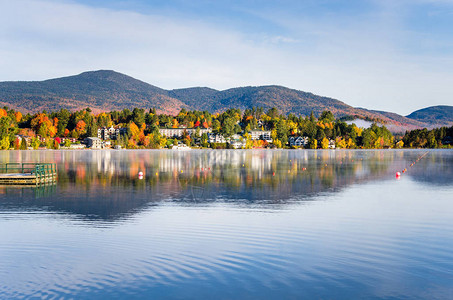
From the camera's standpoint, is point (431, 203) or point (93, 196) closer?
point (431, 203)

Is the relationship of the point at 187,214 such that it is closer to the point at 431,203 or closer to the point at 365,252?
the point at 365,252

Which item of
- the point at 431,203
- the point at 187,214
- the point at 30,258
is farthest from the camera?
the point at 431,203

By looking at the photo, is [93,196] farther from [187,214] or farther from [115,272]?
[115,272]

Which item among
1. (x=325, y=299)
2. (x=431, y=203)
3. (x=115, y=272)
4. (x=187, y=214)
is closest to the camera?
(x=325, y=299)

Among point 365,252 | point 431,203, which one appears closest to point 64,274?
point 365,252

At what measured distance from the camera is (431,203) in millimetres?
30594

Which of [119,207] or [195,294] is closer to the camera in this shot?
[195,294]

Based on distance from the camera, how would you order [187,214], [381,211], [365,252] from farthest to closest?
[381,211], [187,214], [365,252]

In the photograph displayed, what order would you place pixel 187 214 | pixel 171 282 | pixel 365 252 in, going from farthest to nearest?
pixel 187 214 → pixel 365 252 → pixel 171 282

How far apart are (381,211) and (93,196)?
20.3 m

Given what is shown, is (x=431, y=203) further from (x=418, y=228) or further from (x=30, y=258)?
(x=30, y=258)

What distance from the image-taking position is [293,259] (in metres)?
15.4

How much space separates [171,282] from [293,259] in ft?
15.2

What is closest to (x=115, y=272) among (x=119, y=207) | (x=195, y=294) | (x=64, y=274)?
(x=64, y=274)
